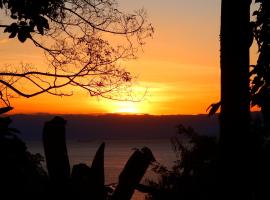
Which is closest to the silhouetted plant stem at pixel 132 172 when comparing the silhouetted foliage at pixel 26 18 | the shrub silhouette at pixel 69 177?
the shrub silhouette at pixel 69 177

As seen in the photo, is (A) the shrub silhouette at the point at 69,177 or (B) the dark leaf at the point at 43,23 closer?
(A) the shrub silhouette at the point at 69,177

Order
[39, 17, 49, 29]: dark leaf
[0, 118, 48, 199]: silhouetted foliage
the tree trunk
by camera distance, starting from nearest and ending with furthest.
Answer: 1. [0, 118, 48, 199]: silhouetted foliage
2. the tree trunk
3. [39, 17, 49, 29]: dark leaf

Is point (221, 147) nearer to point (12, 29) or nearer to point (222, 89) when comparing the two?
point (222, 89)

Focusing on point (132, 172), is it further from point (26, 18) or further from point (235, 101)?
point (26, 18)

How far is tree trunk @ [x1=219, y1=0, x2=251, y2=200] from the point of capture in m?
4.57

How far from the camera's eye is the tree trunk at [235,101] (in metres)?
4.57

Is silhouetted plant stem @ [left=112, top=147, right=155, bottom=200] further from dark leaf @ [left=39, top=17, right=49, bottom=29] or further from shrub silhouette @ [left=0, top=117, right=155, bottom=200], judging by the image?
dark leaf @ [left=39, top=17, right=49, bottom=29]

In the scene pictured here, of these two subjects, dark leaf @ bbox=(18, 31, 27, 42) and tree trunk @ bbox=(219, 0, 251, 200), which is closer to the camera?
tree trunk @ bbox=(219, 0, 251, 200)

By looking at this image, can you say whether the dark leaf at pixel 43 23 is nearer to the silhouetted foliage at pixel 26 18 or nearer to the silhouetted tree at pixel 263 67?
the silhouetted foliage at pixel 26 18

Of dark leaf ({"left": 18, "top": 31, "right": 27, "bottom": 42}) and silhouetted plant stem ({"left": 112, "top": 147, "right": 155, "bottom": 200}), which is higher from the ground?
dark leaf ({"left": 18, "top": 31, "right": 27, "bottom": 42})

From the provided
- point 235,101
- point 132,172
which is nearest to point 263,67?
point 235,101

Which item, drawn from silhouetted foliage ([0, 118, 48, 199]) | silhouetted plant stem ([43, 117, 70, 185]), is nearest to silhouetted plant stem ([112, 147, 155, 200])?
silhouetted plant stem ([43, 117, 70, 185])

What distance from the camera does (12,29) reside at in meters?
6.93

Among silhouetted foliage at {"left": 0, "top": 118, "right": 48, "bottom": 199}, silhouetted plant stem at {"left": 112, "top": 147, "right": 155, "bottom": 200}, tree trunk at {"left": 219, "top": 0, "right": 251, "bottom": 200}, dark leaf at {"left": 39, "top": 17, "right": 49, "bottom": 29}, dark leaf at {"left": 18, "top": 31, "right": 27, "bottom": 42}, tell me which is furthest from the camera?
dark leaf at {"left": 18, "top": 31, "right": 27, "bottom": 42}
